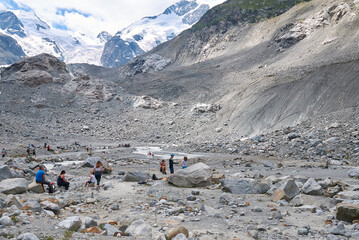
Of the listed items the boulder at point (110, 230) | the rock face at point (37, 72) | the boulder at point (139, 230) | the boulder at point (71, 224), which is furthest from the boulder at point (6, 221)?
the rock face at point (37, 72)

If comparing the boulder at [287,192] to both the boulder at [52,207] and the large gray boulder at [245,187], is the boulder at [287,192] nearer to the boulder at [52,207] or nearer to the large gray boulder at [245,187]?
the large gray boulder at [245,187]

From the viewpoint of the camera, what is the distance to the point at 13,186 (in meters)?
14.1

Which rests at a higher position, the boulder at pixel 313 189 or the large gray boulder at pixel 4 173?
the large gray boulder at pixel 4 173

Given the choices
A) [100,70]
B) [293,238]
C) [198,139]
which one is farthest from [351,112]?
[100,70]

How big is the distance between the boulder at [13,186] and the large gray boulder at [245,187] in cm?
977

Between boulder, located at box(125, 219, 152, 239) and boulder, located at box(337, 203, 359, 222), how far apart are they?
236 inches

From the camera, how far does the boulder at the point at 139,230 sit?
27.5 ft

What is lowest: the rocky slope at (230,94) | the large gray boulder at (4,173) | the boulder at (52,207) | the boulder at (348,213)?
the boulder at (348,213)

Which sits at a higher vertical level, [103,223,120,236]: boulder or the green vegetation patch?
the green vegetation patch

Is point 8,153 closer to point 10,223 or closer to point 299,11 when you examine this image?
point 10,223

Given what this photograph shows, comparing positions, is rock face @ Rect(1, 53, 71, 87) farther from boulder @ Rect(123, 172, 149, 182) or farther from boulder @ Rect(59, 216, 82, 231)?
boulder @ Rect(59, 216, 82, 231)

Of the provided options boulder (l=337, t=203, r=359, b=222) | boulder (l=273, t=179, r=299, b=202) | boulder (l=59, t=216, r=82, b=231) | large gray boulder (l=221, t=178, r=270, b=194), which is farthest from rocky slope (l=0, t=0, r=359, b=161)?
boulder (l=59, t=216, r=82, b=231)

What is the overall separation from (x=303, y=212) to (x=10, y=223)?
9.41m

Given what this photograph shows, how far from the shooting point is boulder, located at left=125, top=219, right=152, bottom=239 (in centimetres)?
838
